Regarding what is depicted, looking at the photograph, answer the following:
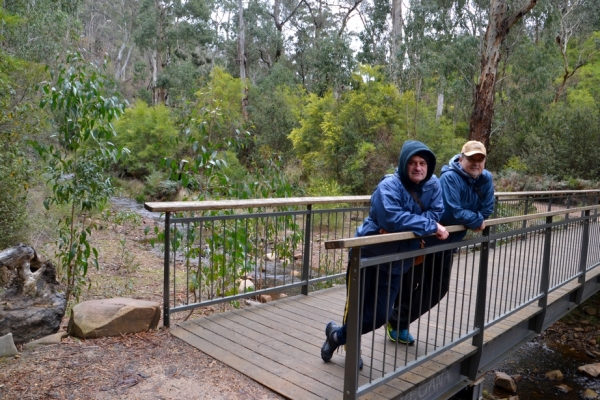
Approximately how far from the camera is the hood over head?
311 cm

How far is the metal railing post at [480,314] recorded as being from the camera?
3.65 metres

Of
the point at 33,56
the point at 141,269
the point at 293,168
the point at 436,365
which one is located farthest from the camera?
the point at 293,168

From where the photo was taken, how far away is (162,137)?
846 inches

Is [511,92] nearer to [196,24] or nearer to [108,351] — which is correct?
[196,24]

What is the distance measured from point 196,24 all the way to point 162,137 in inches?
633

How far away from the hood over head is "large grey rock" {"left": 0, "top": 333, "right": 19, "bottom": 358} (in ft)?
10.4

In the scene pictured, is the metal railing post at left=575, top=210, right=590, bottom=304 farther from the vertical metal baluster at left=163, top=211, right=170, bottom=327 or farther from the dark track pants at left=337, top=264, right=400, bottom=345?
the vertical metal baluster at left=163, top=211, right=170, bottom=327

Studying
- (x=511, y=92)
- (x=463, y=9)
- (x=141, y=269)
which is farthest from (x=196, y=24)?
(x=141, y=269)

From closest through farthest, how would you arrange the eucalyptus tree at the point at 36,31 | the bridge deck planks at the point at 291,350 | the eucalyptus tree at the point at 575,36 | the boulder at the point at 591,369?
the bridge deck planks at the point at 291,350, the boulder at the point at 591,369, the eucalyptus tree at the point at 36,31, the eucalyptus tree at the point at 575,36

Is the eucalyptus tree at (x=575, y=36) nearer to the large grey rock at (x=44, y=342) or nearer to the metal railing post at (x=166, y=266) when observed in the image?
the metal railing post at (x=166, y=266)

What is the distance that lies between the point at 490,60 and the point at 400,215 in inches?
502

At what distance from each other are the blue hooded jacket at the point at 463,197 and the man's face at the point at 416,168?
49 cm

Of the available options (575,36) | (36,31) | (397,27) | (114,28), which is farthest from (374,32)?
(114,28)

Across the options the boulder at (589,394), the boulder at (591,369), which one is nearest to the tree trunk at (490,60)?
the boulder at (591,369)
